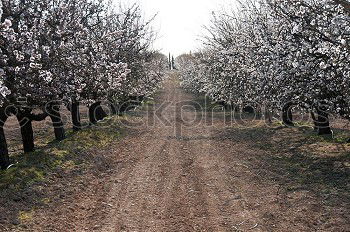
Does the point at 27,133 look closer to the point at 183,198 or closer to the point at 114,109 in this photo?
the point at 183,198

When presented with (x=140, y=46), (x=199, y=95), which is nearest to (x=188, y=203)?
(x=140, y=46)

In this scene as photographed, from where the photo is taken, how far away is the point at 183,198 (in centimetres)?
1067

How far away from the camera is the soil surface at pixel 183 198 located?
8.85 meters

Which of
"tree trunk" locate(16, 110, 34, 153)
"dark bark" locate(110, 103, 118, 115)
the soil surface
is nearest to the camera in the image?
the soil surface

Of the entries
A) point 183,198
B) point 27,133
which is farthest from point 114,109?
point 183,198

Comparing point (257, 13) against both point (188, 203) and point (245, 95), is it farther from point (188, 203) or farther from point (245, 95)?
point (188, 203)

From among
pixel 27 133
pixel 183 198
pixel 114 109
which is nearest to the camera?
pixel 183 198

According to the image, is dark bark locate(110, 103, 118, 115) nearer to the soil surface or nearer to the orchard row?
the orchard row

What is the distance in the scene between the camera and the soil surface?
8.85m

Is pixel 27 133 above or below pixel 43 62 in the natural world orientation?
below

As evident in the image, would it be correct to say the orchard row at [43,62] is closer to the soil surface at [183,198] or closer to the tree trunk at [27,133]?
the tree trunk at [27,133]

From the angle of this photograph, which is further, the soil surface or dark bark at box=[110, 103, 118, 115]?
dark bark at box=[110, 103, 118, 115]

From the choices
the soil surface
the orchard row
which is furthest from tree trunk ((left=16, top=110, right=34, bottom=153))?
the soil surface

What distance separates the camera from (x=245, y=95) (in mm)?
22438
